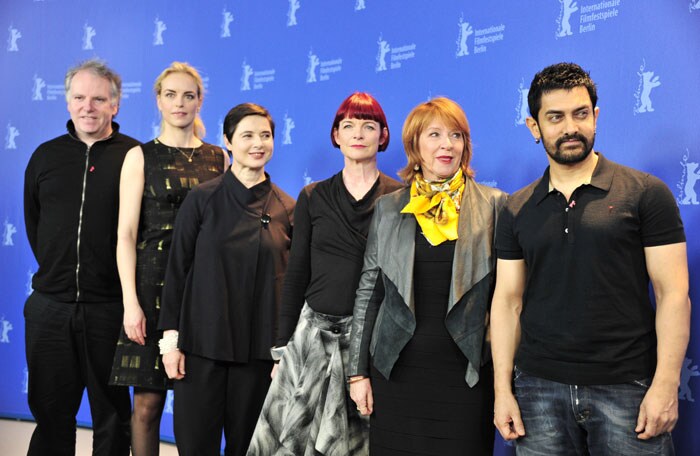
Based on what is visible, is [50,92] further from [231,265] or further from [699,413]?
[699,413]

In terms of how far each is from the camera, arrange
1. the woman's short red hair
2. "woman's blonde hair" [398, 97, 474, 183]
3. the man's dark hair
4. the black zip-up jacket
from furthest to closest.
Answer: the black zip-up jacket → the woman's short red hair → "woman's blonde hair" [398, 97, 474, 183] → the man's dark hair

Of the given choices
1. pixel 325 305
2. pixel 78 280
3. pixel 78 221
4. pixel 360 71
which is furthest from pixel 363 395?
pixel 360 71

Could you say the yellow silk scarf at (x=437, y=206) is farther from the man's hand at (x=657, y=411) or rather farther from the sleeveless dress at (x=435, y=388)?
the man's hand at (x=657, y=411)

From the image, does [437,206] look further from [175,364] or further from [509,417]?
[175,364]

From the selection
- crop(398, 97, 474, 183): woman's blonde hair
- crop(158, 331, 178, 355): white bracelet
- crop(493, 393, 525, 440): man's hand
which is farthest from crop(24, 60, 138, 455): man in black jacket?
crop(493, 393, 525, 440): man's hand

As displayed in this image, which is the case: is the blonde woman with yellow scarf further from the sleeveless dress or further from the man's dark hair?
the man's dark hair

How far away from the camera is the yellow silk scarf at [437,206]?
2592mm

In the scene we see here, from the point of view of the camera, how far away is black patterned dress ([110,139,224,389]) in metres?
3.28

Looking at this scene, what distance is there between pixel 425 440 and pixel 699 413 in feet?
3.21

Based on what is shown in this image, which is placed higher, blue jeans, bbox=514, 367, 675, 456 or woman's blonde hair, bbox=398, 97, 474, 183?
woman's blonde hair, bbox=398, 97, 474, 183

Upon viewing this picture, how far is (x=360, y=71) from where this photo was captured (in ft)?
12.9

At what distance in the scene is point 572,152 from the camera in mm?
2295

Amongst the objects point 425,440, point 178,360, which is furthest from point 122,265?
point 425,440

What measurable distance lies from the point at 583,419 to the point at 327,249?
1104mm
